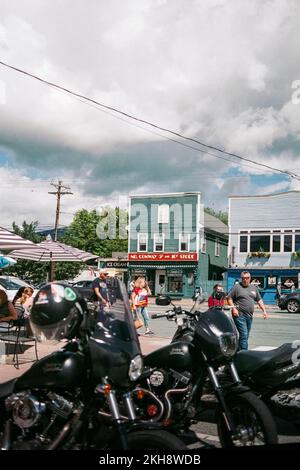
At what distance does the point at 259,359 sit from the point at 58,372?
2.50m

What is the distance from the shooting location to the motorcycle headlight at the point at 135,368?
3246 millimetres

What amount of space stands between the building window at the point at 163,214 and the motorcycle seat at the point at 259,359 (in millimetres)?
39574

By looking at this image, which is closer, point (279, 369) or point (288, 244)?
point (279, 369)

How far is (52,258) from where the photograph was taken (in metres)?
14.3

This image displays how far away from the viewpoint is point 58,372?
→ 325 cm

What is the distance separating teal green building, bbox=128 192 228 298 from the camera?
4366 cm

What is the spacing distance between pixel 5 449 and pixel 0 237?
6.65 m

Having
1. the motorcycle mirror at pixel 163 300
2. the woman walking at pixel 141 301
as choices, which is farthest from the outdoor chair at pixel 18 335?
the woman walking at pixel 141 301

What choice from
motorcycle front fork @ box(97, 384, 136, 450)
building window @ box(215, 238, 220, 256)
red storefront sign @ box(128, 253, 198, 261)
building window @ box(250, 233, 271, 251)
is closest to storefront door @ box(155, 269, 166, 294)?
red storefront sign @ box(128, 253, 198, 261)

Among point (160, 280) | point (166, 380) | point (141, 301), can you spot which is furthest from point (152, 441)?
point (160, 280)

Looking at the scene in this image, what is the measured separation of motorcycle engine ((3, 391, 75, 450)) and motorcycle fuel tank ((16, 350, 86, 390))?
0.26ft

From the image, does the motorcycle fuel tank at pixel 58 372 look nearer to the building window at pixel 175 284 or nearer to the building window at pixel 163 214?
the building window at pixel 175 284

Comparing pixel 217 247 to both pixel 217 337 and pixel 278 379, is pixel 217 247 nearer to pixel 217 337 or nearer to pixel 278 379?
pixel 278 379

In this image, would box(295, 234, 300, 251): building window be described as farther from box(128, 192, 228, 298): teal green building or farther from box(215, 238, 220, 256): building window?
box(215, 238, 220, 256): building window
